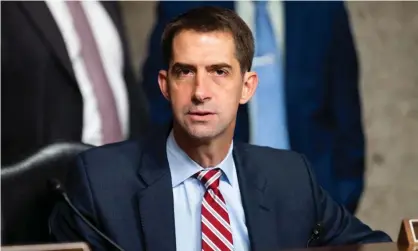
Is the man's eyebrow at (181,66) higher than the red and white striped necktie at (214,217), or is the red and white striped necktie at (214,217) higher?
the man's eyebrow at (181,66)

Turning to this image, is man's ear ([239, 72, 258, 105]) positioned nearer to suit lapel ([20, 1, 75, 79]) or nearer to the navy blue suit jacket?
the navy blue suit jacket

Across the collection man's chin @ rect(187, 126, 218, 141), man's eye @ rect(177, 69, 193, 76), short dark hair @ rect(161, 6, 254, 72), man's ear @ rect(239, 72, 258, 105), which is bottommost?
man's chin @ rect(187, 126, 218, 141)

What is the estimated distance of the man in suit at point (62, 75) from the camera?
4.09 ft

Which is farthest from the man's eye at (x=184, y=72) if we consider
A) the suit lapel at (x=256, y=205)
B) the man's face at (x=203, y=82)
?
→ the suit lapel at (x=256, y=205)

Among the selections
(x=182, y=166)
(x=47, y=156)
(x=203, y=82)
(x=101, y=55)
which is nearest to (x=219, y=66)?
(x=203, y=82)

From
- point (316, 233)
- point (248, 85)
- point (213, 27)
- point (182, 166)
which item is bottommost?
point (316, 233)

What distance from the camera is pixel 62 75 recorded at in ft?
4.14

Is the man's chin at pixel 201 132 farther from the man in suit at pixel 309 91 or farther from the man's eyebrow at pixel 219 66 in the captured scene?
the man in suit at pixel 309 91

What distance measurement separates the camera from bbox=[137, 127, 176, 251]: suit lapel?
1088 mm

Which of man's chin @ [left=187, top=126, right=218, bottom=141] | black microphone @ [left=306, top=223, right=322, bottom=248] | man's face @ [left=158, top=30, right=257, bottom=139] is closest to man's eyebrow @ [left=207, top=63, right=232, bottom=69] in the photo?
man's face @ [left=158, top=30, right=257, bottom=139]

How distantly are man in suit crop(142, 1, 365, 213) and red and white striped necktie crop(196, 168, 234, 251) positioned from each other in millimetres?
235

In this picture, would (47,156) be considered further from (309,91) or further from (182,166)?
(309,91)

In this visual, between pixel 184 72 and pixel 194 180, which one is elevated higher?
pixel 184 72

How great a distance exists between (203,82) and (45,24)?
0.39 m
